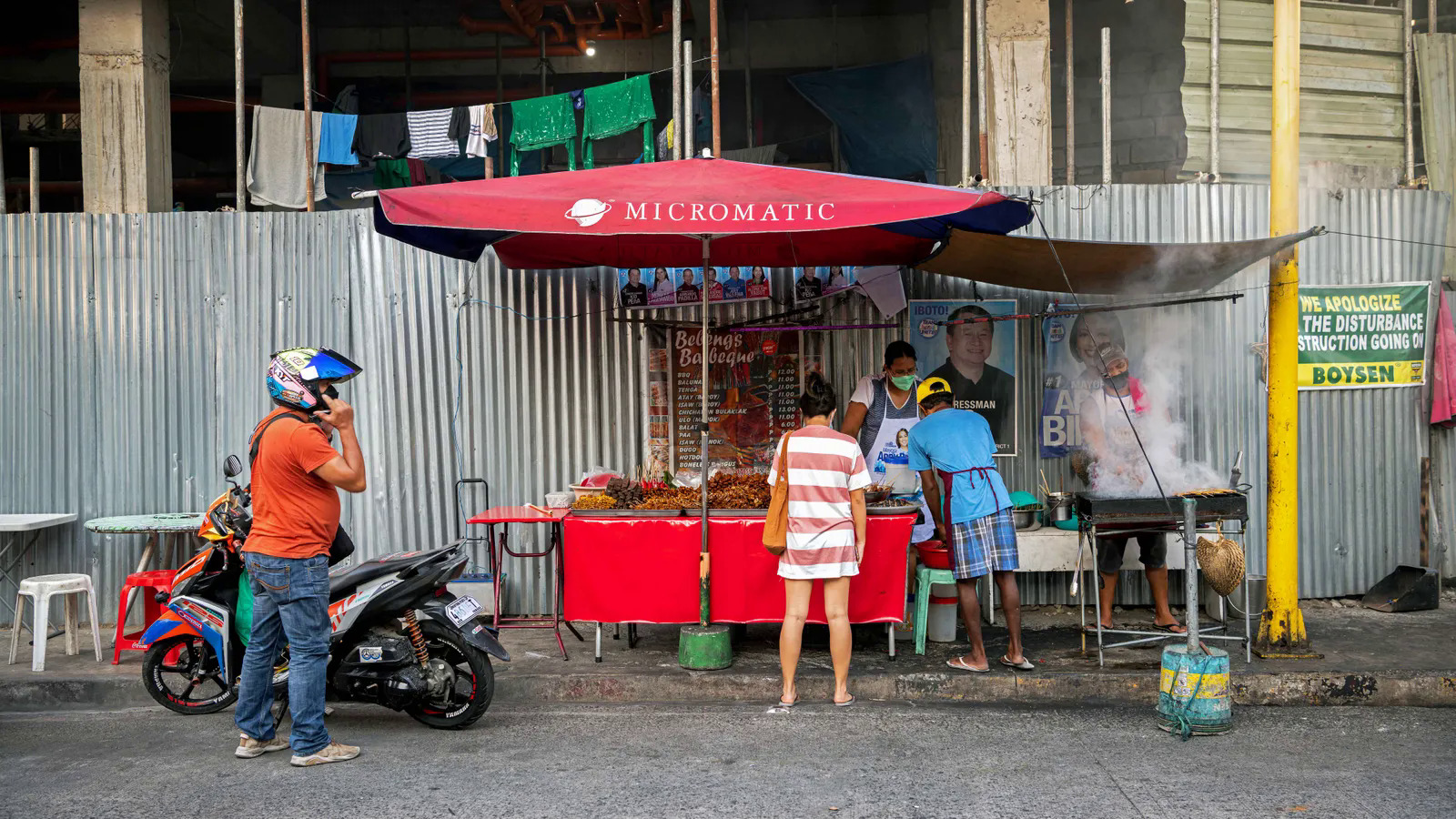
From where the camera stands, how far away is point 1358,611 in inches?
317

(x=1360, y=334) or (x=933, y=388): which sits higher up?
(x=1360, y=334)

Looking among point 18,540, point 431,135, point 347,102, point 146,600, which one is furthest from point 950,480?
point 347,102

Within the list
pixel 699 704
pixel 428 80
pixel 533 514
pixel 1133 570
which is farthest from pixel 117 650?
pixel 428 80

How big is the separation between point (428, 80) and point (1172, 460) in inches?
439

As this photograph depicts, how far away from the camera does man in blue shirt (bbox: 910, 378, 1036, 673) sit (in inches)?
254

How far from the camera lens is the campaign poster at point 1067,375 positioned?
26.8 ft

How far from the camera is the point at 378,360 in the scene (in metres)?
8.15

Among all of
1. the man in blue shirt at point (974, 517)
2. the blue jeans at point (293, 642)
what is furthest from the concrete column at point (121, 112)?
the man in blue shirt at point (974, 517)

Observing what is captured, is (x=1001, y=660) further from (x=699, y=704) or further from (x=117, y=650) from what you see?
(x=117, y=650)

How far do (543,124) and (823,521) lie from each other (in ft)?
18.4

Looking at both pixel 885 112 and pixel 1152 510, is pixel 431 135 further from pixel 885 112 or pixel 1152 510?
pixel 1152 510

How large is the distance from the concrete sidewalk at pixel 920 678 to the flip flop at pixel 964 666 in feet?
0.21

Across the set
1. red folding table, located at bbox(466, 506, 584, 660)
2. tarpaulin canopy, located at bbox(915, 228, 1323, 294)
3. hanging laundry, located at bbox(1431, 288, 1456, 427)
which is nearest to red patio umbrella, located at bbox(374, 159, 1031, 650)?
tarpaulin canopy, located at bbox(915, 228, 1323, 294)

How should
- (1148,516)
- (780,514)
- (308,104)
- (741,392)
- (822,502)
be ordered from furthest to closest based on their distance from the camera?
(308,104), (741,392), (1148,516), (780,514), (822,502)
